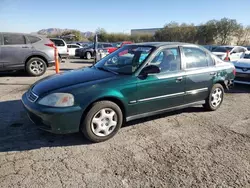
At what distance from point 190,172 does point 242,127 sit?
6.89 ft

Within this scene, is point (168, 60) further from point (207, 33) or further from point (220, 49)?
point (207, 33)

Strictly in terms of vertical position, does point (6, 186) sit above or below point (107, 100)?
below

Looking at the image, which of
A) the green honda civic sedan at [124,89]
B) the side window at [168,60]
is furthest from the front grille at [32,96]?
the side window at [168,60]

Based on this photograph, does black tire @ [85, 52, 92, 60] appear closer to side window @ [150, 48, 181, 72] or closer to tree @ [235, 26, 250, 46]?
side window @ [150, 48, 181, 72]

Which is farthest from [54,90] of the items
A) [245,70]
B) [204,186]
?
[245,70]

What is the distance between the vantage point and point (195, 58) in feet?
15.4

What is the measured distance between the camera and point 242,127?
14.3 feet

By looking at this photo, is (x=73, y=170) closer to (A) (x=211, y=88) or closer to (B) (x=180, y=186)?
(B) (x=180, y=186)

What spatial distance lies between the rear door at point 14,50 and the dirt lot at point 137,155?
13.9 feet

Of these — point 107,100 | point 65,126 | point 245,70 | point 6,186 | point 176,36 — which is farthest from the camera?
point 176,36

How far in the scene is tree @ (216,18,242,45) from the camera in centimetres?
3300

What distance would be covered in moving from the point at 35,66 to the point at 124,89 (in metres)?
6.37

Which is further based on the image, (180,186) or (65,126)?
(65,126)

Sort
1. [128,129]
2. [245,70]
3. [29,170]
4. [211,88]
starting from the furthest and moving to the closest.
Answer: [245,70], [211,88], [128,129], [29,170]
